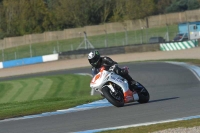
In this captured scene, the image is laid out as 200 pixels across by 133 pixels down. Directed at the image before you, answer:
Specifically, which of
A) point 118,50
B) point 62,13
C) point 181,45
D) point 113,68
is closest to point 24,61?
point 118,50

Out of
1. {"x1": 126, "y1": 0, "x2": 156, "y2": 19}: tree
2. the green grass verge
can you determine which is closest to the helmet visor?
the green grass verge

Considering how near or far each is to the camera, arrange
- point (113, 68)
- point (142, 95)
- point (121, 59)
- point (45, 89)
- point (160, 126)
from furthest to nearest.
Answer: point (121, 59)
point (45, 89)
point (142, 95)
point (113, 68)
point (160, 126)

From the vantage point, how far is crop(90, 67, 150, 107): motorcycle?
1391 cm

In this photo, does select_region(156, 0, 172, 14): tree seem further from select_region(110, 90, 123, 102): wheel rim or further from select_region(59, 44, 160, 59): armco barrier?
select_region(110, 90, 123, 102): wheel rim

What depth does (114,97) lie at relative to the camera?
46.1ft

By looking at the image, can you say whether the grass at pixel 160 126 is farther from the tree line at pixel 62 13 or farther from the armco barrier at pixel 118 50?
the tree line at pixel 62 13

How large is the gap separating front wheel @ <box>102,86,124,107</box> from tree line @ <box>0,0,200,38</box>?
63847mm

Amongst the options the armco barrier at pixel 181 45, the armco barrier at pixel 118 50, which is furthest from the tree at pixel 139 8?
the armco barrier at pixel 181 45

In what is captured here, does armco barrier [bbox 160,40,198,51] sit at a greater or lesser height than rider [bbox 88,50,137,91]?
lesser

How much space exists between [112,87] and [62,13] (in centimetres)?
6742

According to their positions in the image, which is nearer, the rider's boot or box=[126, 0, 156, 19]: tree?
the rider's boot

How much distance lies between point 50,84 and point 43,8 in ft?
183

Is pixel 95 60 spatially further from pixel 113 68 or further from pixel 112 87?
pixel 112 87

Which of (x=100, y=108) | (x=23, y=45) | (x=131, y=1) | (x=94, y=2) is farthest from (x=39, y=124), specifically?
(x=94, y=2)
